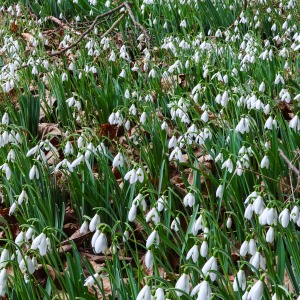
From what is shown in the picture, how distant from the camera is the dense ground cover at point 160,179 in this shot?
1.96 m

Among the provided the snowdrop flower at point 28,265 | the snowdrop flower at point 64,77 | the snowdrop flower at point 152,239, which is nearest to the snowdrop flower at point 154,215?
the snowdrop flower at point 152,239

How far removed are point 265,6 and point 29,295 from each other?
14.9 ft

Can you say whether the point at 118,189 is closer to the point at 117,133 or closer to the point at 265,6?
the point at 117,133

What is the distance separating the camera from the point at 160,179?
274 cm

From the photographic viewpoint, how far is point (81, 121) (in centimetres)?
359

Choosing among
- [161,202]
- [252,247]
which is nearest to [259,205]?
[252,247]

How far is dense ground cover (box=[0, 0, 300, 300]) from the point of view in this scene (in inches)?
77.1

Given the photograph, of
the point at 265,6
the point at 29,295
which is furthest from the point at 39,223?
the point at 265,6

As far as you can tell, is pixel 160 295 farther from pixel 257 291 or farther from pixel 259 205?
pixel 259 205

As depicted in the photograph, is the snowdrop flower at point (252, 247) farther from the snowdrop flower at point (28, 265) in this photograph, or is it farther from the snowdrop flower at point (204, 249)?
the snowdrop flower at point (28, 265)

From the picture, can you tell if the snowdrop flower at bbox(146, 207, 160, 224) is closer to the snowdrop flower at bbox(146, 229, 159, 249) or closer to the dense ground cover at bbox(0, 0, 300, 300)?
the dense ground cover at bbox(0, 0, 300, 300)

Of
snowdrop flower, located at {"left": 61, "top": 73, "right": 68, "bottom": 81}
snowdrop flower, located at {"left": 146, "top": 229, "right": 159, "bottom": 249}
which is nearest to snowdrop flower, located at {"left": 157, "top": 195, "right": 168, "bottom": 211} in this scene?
snowdrop flower, located at {"left": 146, "top": 229, "right": 159, "bottom": 249}

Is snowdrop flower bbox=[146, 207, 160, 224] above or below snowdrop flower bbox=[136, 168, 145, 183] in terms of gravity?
below

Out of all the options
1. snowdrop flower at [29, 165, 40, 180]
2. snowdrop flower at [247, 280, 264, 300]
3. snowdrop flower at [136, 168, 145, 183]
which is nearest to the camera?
snowdrop flower at [247, 280, 264, 300]
